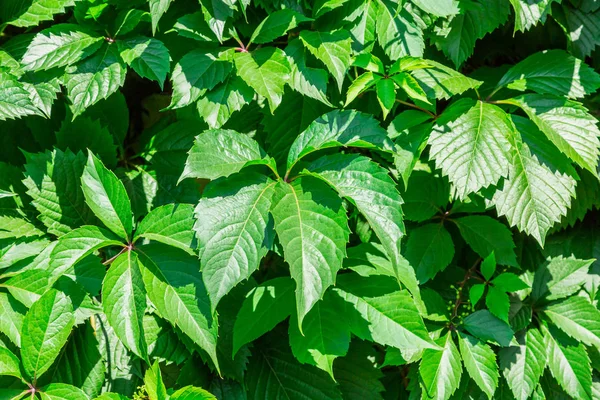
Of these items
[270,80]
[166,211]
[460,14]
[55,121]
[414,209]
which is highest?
[460,14]

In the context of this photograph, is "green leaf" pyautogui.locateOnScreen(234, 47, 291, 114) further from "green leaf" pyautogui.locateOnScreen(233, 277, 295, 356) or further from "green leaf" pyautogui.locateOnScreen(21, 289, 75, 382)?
"green leaf" pyautogui.locateOnScreen(21, 289, 75, 382)

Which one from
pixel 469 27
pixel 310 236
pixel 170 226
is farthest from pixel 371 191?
pixel 469 27

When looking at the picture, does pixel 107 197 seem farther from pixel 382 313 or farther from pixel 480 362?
pixel 480 362

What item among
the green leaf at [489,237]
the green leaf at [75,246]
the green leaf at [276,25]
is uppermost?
the green leaf at [276,25]

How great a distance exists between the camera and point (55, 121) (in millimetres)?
1661

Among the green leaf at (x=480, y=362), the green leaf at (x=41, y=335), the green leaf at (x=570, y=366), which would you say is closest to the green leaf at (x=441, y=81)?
the green leaf at (x=480, y=362)

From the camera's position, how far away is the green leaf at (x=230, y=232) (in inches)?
48.9

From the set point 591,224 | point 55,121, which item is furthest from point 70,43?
point 591,224

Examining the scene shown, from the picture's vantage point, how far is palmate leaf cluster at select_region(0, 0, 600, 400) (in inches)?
51.9

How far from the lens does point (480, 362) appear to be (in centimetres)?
162

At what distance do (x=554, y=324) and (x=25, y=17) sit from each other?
A: 176 centimetres

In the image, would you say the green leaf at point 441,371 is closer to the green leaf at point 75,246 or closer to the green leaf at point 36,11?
the green leaf at point 75,246

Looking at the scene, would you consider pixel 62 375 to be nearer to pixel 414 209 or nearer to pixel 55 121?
pixel 55 121

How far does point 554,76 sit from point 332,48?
2.04 feet
